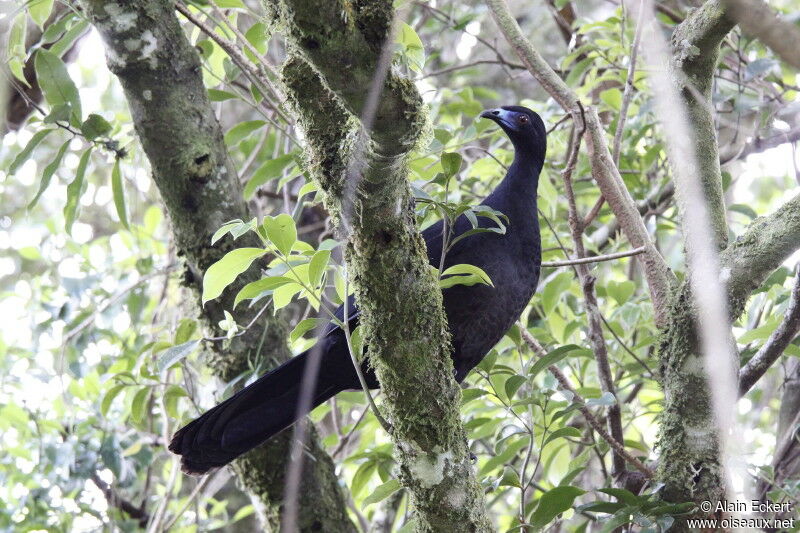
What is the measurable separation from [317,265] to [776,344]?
4.21 feet

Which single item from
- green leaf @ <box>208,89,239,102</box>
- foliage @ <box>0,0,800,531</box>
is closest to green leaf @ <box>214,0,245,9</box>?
foliage @ <box>0,0,800,531</box>

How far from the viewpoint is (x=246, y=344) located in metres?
2.90

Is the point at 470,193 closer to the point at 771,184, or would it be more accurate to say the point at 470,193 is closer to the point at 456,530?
the point at 456,530

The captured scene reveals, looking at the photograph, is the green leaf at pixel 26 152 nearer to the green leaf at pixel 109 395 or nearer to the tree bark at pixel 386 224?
the green leaf at pixel 109 395

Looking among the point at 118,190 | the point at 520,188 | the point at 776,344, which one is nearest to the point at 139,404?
the point at 118,190

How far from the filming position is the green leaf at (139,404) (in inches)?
114

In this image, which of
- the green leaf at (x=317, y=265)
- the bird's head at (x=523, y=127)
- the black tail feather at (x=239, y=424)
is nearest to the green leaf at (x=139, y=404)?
the black tail feather at (x=239, y=424)

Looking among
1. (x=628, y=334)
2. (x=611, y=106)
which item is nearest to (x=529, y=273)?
(x=628, y=334)

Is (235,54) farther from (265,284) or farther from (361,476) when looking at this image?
(361,476)

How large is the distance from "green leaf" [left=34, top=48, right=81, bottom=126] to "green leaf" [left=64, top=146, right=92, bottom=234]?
128mm

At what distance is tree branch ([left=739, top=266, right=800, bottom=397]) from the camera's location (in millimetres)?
2145

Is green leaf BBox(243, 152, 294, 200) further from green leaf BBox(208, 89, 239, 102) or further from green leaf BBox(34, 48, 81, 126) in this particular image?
green leaf BBox(34, 48, 81, 126)

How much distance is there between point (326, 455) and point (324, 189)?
1.55m

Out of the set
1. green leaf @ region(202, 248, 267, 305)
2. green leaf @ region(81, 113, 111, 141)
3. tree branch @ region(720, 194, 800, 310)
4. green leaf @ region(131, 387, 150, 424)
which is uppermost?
green leaf @ region(81, 113, 111, 141)
